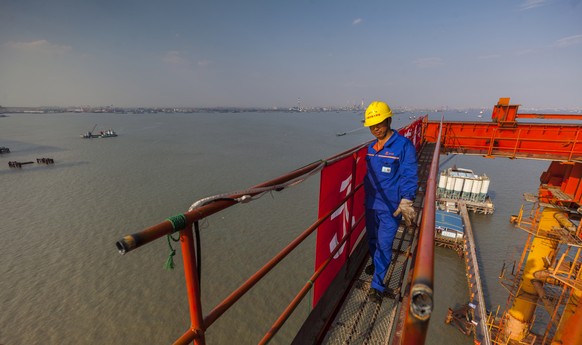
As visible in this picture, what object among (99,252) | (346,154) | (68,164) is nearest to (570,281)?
(346,154)

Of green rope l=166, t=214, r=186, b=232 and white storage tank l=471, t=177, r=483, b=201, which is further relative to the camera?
white storage tank l=471, t=177, r=483, b=201

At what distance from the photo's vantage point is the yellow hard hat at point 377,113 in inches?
120

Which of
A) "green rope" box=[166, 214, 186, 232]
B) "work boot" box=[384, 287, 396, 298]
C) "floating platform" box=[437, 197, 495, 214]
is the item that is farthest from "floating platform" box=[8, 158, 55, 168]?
"floating platform" box=[437, 197, 495, 214]

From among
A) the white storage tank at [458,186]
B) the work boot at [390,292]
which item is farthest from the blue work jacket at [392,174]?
the white storage tank at [458,186]

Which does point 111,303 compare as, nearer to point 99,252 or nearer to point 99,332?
point 99,332

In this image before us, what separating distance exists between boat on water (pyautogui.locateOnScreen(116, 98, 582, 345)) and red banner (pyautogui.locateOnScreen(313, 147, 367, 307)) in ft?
0.05

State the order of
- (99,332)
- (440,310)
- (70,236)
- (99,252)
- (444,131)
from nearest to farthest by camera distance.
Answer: (444,131) → (99,332) → (440,310) → (99,252) → (70,236)

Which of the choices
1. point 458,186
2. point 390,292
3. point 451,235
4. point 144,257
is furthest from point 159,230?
point 458,186

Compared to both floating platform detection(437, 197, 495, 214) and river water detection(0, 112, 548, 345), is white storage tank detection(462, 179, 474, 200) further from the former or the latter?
river water detection(0, 112, 548, 345)

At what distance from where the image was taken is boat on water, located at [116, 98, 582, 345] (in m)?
1.17

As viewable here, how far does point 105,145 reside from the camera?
58.5 meters

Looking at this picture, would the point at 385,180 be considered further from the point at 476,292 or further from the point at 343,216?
the point at 476,292

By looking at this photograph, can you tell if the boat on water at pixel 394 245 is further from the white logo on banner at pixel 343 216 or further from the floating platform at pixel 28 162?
the floating platform at pixel 28 162

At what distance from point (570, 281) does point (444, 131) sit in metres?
6.93
